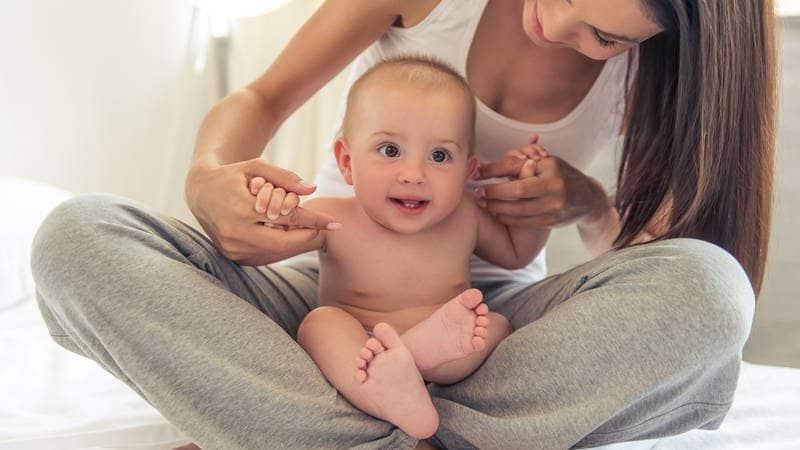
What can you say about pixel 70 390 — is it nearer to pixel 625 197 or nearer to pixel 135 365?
pixel 135 365

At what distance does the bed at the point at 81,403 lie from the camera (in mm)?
963

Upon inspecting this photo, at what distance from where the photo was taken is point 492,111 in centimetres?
122

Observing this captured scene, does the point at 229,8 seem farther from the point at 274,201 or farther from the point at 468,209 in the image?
the point at 274,201

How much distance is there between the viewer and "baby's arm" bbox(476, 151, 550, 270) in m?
1.17

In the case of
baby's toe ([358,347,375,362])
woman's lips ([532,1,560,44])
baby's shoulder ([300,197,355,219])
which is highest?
woman's lips ([532,1,560,44])

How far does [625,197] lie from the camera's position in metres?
1.15

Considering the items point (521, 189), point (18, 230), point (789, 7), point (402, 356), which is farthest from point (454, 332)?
point (789, 7)

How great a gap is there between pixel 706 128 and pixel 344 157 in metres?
0.43

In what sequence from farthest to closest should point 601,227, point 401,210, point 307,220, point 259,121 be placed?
1. point 601,227
2. point 259,121
3. point 401,210
4. point 307,220

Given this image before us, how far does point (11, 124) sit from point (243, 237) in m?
1.21

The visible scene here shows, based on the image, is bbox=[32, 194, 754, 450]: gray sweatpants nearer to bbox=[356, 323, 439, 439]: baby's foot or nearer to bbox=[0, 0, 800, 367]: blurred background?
bbox=[356, 323, 439, 439]: baby's foot

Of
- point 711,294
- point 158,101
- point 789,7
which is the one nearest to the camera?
point 711,294

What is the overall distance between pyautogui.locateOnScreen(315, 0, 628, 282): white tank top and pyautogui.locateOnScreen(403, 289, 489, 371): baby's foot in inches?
14.1

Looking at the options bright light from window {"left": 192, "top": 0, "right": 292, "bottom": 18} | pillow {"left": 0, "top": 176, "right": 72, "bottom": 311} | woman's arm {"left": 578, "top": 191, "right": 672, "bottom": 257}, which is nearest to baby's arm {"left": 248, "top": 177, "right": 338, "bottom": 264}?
woman's arm {"left": 578, "top": 191, "right": 672, "bottom": 257}
